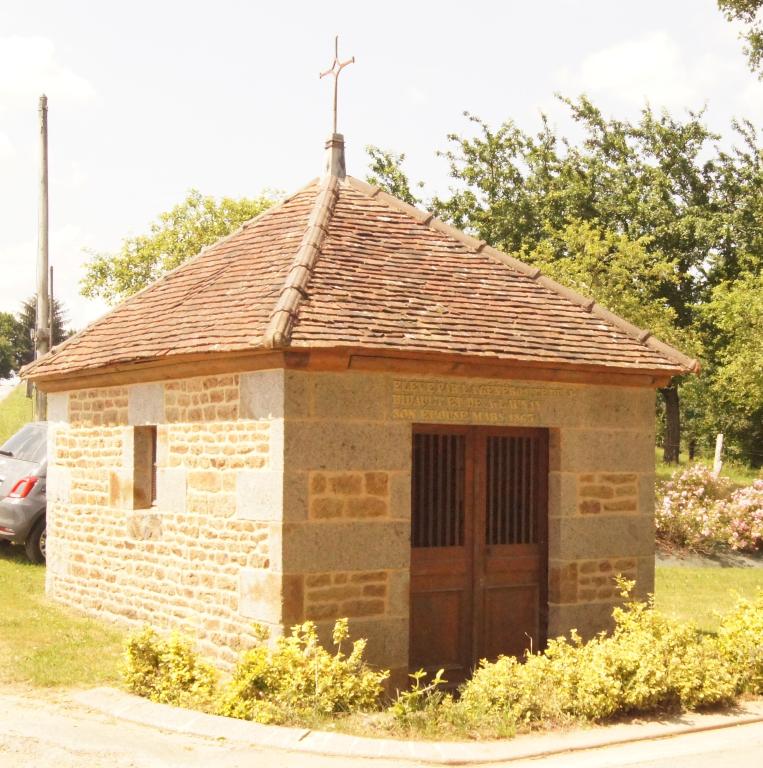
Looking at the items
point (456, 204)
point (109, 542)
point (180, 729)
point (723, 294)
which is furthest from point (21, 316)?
point (180, 729)

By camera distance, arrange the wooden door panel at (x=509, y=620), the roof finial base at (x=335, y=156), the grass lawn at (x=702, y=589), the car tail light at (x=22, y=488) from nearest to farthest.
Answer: the wooden door panel at (x=509, y=620) < the roof finial base at (x=335, y=156) < the grass lawn at (x=702, y=589) < the car tail light at (x=22, y=488)

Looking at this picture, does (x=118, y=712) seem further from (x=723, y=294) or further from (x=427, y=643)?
(x=723, y=294)

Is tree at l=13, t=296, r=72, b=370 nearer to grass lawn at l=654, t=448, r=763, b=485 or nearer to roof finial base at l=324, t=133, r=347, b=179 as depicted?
grass lawn at l=654, t=448, r=763, b=485

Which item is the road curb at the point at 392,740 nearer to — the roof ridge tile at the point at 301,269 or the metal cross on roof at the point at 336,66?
the roof ridge tile at the point at 301,269

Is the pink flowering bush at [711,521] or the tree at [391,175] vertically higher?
the tree at [391,175]

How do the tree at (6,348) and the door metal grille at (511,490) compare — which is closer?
the door metal grille at (511,490)

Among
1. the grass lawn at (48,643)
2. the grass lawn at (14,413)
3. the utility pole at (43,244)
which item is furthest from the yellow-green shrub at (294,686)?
the grass lawn at (14,413)

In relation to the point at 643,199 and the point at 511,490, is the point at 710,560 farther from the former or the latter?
the point at 643,199

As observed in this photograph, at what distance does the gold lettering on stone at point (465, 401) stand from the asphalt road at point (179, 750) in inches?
136

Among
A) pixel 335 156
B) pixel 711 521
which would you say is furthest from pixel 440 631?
pixel 711 521

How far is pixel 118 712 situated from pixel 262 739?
4.44 ft

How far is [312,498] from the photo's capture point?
9.07 metres

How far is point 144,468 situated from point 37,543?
431 cm

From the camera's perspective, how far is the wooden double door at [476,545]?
9984 millimetres
